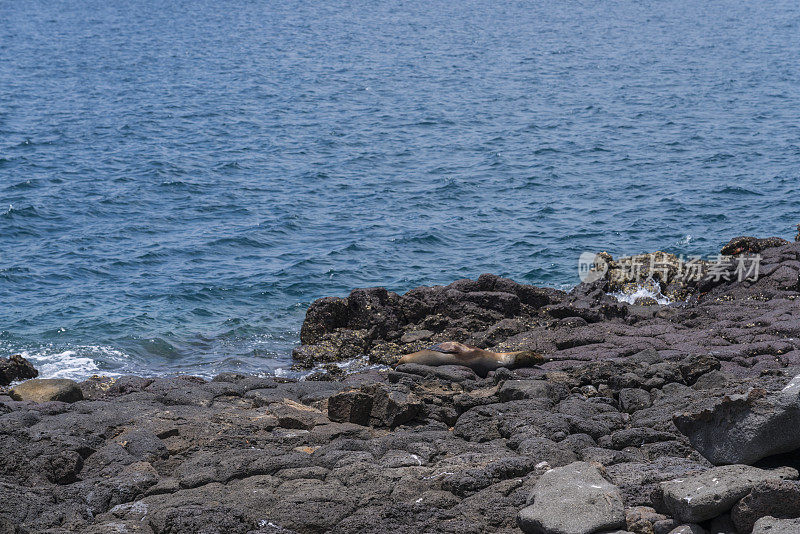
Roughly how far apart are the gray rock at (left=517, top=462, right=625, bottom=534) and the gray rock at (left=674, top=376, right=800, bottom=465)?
1.25 meters

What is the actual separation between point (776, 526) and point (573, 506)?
5.40 feet

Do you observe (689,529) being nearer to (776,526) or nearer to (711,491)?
(711,491)

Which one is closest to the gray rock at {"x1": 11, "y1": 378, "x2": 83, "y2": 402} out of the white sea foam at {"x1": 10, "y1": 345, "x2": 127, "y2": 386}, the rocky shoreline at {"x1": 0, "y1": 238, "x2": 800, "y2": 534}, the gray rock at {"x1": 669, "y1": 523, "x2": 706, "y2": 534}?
the rocky shoreline at {"x1": 0, "y1": 238, "x2": 800, "y2": 534}

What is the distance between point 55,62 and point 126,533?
5072 centimetres

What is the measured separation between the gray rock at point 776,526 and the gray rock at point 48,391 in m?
11.2

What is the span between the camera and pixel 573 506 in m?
7.58

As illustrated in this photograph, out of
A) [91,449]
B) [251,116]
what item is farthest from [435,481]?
[251,116]

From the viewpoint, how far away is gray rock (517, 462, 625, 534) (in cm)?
739

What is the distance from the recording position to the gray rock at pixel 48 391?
46.6ft

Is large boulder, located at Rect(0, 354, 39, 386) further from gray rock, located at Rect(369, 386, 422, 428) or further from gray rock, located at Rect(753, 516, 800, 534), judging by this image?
gray rock, located at Rect(753, 516, 800, 534)

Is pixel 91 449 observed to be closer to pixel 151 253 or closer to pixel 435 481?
pixel 435 481

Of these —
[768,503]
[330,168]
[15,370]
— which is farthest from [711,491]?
[330,168]

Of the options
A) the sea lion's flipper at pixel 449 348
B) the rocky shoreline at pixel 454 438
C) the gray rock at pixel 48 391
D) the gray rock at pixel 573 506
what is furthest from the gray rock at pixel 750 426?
the gray rock at pixel 48 391

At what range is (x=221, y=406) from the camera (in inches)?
539
